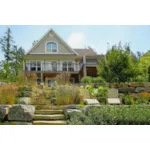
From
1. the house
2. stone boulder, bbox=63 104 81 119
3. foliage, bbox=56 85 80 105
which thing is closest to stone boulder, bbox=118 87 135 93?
foliage, bbox=56 85 80 105

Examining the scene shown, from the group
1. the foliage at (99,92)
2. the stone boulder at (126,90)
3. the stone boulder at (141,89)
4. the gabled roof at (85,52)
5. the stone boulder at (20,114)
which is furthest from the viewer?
the gabled roof at (85,52)

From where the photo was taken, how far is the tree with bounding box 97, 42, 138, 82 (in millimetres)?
11758

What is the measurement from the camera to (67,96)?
7.71 meters

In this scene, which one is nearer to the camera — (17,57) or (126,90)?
(126,90)

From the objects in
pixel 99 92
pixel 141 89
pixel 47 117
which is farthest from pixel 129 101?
pixel 47 117

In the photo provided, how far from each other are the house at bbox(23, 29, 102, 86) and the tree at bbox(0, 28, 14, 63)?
5.46ft

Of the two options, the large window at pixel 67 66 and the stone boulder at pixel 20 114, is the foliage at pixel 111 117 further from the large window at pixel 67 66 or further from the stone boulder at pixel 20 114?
the large window at pixel 67 66

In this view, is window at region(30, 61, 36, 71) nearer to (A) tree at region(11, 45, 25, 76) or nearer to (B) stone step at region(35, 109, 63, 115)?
(A) tree at region(11, 45, 25, 76)

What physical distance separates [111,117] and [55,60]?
12.6 meters

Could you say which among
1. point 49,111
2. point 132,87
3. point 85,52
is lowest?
point 49,111

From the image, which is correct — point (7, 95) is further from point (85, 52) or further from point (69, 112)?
point (85, 52)

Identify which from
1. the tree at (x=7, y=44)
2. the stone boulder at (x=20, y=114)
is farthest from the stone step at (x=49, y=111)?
the tree at (x=7, y=44)

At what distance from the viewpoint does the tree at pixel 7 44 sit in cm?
1585

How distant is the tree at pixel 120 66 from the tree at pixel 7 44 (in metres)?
6.28
